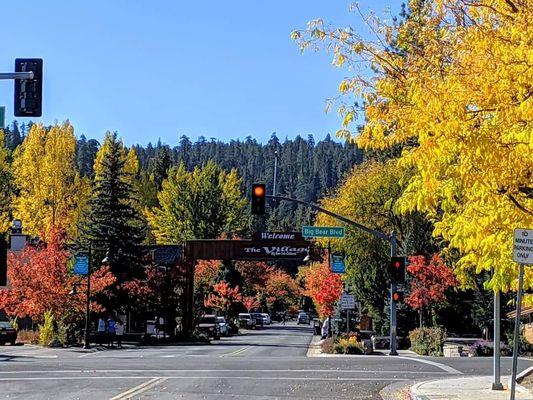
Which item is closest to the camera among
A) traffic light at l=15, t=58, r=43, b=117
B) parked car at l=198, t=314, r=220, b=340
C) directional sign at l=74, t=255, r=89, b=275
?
traffic light at l=15, t=58, r=43, b=117

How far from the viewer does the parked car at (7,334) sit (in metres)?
44.5

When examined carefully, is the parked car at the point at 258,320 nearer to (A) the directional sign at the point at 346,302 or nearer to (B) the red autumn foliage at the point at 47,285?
(B) the red autumn foliage at the point at 47,285

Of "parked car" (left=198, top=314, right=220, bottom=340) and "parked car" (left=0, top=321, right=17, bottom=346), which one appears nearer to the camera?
"parked car" (left=0, top=321, right=17, bottom=346)

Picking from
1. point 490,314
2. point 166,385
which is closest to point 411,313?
point 490,314

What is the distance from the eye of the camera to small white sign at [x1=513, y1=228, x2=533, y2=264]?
11.9 meters

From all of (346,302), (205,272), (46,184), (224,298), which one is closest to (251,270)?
(224,298)

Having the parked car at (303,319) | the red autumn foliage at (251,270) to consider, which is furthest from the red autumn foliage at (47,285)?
the parked car at (303,319)

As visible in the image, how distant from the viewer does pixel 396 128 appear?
1263cm

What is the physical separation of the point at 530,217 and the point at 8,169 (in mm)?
67308

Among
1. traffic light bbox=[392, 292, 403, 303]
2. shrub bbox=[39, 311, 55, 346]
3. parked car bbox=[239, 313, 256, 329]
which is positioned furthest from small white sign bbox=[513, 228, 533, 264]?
parked car bbox=[239, 313, 256, 329]

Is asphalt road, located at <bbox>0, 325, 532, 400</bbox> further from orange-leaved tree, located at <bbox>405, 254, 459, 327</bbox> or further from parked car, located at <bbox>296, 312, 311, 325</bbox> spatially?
parked car, located at <bbox>296, 312, 311, 325</bbox>

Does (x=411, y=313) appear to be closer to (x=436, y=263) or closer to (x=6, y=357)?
(x=436, y=263)

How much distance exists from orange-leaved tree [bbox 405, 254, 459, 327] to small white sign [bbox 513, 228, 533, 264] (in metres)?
34.8

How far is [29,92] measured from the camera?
588 inches
